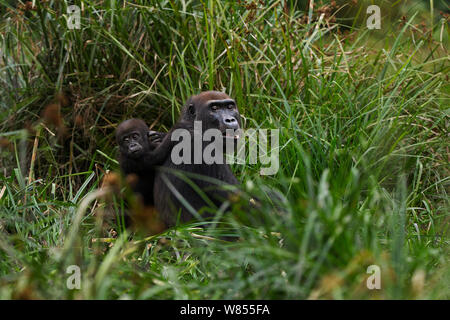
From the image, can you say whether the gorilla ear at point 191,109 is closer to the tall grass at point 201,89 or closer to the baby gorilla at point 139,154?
the baby gorilla at point 139,154

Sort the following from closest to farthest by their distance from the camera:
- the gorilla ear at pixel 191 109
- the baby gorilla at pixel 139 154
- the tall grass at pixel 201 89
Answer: the tall grass at pixel 201 89
the baby gorilla at pixel 139 154
the gorilla ear at pixel 191 109

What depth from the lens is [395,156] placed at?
410cm

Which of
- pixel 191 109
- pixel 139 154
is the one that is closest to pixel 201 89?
pixel 191 109

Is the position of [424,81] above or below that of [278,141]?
above

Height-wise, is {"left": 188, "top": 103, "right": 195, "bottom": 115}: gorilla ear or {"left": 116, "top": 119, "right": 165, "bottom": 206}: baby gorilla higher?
{"left": 188, "top": 103, "right": 195, "bottom": 115}: gorilla ear

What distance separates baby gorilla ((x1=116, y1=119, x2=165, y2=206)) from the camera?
389 cm

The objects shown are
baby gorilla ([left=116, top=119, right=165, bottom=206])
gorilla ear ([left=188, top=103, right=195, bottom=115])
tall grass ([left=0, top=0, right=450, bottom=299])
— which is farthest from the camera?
gorilla ear ([left=188, top=103, right=195, bottom=115])

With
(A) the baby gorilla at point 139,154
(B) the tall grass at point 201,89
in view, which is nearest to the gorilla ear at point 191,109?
(A) the baby gorilla at point 139,154

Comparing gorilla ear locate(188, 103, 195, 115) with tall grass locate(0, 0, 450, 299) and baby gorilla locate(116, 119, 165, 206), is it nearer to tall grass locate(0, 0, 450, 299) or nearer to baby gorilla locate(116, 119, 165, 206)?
baby gorilla locate(116, 119, 165, 206)

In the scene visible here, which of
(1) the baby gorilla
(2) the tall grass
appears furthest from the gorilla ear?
(2) the tall grass

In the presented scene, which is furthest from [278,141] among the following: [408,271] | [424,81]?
[408,271]

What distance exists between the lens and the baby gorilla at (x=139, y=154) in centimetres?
389
